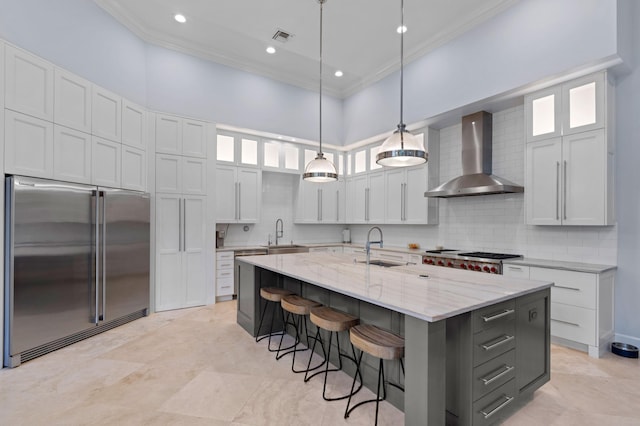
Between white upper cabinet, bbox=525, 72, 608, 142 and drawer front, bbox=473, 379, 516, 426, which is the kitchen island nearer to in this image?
drawer front, bbox=473, 379, 516, 426

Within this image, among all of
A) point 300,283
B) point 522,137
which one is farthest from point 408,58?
point 300,283

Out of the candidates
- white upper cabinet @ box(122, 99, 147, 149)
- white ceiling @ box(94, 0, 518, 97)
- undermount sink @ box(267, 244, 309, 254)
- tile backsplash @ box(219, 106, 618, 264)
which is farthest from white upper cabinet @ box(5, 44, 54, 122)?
undermount sink @ box(267, 244, 309, 254)

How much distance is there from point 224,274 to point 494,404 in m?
4.20

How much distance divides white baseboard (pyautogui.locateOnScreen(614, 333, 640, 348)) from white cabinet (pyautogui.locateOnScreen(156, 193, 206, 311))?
17.2 ft

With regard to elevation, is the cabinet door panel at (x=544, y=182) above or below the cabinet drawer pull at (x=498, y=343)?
above

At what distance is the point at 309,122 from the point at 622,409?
18.5 ft

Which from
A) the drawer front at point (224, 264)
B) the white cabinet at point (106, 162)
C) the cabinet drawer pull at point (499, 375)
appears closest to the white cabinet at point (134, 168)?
the white cabinet at point (106, 162)

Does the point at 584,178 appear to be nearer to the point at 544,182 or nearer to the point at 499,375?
the point at 544,182

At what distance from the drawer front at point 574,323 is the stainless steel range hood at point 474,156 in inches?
64.7

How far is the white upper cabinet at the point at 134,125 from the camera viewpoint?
411 cm

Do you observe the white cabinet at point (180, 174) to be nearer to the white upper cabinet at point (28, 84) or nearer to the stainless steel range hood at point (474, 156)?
the white upper cabinet at point (28, 84)

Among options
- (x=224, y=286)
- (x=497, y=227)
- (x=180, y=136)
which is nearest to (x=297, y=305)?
(x=224, y=286)

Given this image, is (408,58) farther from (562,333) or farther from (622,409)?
(622,409)

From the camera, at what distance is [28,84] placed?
301 centimetres
